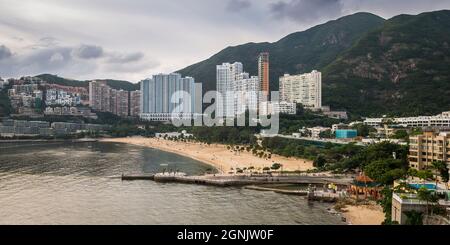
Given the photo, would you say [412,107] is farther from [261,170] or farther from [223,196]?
[223,196]

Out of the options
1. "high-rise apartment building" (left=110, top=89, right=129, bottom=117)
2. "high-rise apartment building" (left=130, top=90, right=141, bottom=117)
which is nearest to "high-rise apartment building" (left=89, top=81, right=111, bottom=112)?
"high-rise apartment building" (left=110, top=89, right=129, bottom=117)

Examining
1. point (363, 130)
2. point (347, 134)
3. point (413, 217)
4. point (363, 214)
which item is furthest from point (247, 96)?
point (413, 217)

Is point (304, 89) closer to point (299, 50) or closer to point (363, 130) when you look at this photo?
point (363, 130)

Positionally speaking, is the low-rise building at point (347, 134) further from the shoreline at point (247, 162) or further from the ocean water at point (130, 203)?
the ocean water at point (130, 203)

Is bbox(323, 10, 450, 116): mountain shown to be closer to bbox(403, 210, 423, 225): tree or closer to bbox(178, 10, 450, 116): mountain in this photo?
bbox(178, 10, 450, 116): mountain

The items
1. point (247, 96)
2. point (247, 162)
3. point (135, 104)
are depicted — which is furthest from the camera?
point (135, 104)
